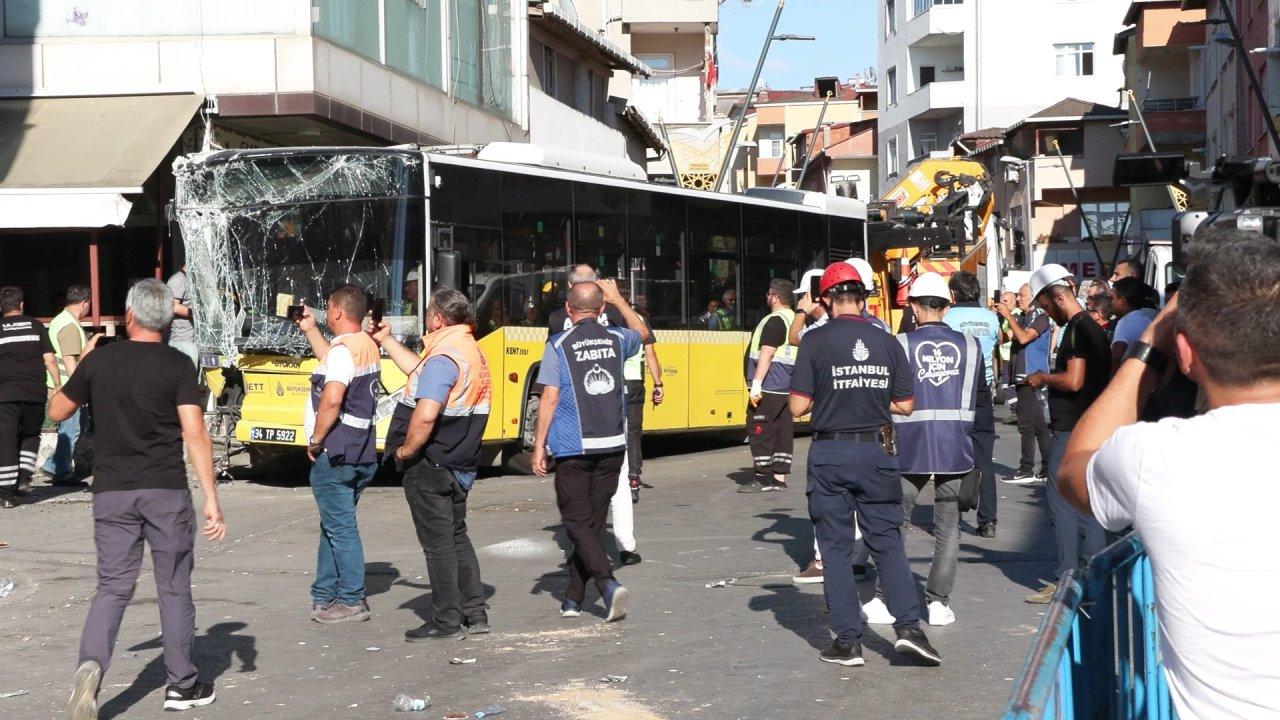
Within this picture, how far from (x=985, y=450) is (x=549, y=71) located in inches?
958

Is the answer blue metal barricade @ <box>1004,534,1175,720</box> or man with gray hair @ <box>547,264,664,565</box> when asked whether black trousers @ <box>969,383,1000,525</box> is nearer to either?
man with gray hair @ <box>547,264,664,565</box>

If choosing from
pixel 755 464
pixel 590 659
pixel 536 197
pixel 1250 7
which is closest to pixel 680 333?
pixel 536 197

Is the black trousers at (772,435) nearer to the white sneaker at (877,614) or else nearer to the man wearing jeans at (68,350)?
the white sneaker at (877,614)

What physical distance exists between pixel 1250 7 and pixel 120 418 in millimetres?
32789

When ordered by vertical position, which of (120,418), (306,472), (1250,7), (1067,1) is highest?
(1067,1)

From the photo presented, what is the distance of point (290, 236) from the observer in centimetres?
1502

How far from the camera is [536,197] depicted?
1656 centimetres

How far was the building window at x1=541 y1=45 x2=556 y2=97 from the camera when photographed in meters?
33.6

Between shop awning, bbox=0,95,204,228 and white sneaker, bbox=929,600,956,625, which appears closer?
white sneaker, bbox=929,600,956,625

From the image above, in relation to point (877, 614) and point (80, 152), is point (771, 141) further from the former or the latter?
point (877, 614)

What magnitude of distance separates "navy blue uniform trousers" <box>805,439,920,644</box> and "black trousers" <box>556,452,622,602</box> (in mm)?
1571

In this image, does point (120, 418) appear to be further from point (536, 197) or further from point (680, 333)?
point (680, 333)

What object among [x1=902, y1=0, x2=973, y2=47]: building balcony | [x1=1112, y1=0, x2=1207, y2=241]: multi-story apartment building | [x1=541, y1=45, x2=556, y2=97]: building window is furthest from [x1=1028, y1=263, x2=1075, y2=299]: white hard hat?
[x1=902, y1=0, x2=973, y2=47]: building balcony

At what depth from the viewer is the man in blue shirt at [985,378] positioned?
11.3 metres
